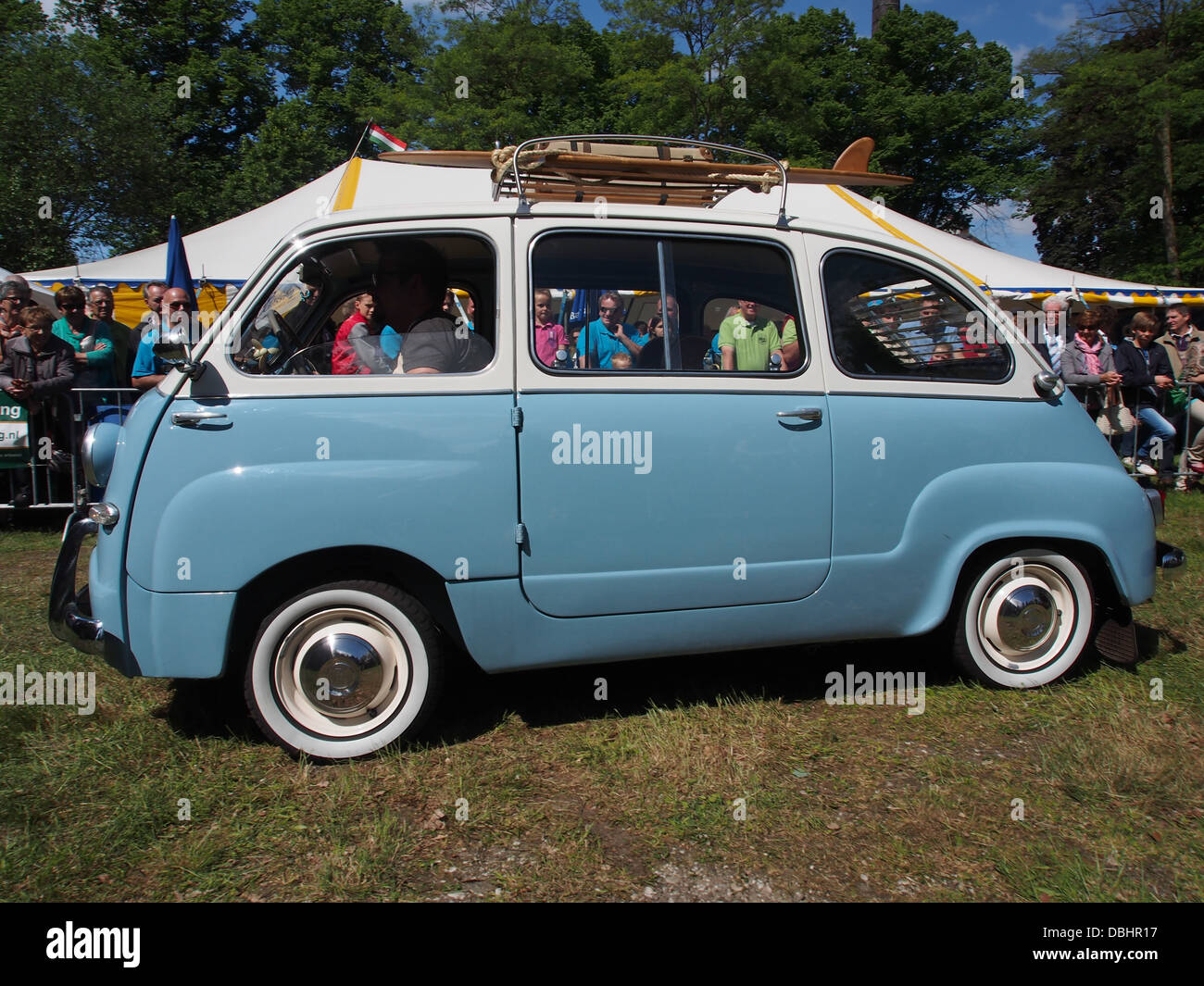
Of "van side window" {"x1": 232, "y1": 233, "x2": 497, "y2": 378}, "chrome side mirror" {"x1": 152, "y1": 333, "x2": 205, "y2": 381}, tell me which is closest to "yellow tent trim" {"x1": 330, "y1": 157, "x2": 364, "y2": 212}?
"van side window" {"x1": 232, "y1": 233, "x2": 497, "y2": 378}

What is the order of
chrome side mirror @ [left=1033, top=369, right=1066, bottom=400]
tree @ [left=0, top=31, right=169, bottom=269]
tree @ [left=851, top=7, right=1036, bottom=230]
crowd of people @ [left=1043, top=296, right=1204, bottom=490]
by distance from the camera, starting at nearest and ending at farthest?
chrome side mirror @ [left=1033, top=369, right=1066, bottom=400]
crowd of people @ [left=1043, top=296, right=1204, bottom=490]
tree @ [left=0, top=31, right=169, bottom=269]
tree @ [left=851, top=7, right=1036, bottom=230]

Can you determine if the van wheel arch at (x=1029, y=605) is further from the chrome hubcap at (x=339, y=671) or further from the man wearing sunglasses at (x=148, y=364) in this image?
the man wearing sunglasses at (x=148, y=364)

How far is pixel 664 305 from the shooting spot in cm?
345

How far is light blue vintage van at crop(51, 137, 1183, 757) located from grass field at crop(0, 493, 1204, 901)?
33 centimetres

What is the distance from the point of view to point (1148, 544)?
3771 mm

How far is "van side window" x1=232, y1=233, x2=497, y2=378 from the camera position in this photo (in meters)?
3.18

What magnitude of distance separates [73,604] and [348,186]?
22.9 feet

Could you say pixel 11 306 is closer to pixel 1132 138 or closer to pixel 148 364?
pixel 148 364

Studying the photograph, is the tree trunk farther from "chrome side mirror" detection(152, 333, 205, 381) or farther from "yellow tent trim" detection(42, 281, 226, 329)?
"chrome side mirror" detection(152, 333, 205, 381)

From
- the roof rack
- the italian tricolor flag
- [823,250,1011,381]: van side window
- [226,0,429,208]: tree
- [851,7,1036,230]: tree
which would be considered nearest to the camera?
the roof rack

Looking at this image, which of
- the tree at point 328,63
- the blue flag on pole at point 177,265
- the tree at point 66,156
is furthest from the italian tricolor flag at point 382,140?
the tree at point 328,63

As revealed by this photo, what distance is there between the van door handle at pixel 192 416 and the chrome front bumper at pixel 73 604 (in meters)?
0.57

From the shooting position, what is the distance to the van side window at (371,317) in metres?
3.18

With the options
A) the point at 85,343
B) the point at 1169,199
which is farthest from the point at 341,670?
the point at 1169,199
